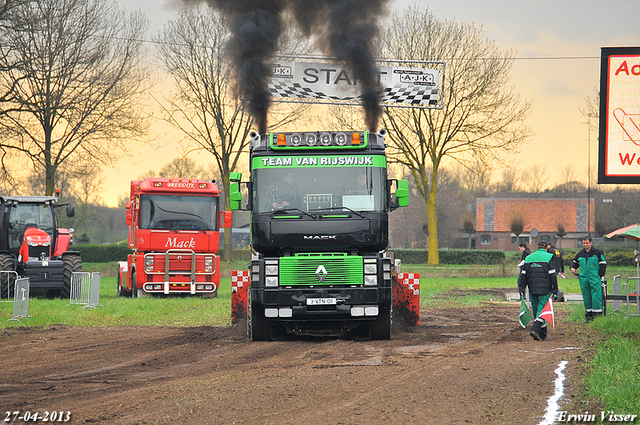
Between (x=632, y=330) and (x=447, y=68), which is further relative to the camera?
(x=447, y=68)

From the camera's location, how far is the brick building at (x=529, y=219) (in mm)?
71250

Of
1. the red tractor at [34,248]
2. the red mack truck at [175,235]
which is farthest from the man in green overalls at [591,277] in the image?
the red tractor at [34,248]

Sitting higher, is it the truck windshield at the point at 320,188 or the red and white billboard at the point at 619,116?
the red and white billboard at the point at 619,116

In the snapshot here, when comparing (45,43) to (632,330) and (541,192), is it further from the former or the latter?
(541,192)

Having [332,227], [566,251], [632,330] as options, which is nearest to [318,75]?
[332,227]

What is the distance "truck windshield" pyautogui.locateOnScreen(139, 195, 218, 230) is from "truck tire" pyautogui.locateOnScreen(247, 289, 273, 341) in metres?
9.61

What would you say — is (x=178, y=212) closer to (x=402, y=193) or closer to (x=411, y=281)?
(x=411, y=281)

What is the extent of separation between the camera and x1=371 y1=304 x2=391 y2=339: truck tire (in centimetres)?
1116

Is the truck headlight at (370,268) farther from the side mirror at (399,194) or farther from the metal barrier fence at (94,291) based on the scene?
the metal barrier fence at (94,291)

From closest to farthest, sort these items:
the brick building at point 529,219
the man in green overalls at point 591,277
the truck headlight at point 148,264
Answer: the man in green overalls at point 591,277
the truck headlight at point 148,264
the brick building at point 529,219

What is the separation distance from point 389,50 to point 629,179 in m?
27.3

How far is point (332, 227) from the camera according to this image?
10844mm

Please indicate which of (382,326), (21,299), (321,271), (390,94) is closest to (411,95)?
(390,94)

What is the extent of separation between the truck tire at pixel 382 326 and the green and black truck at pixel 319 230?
0.02 metres
